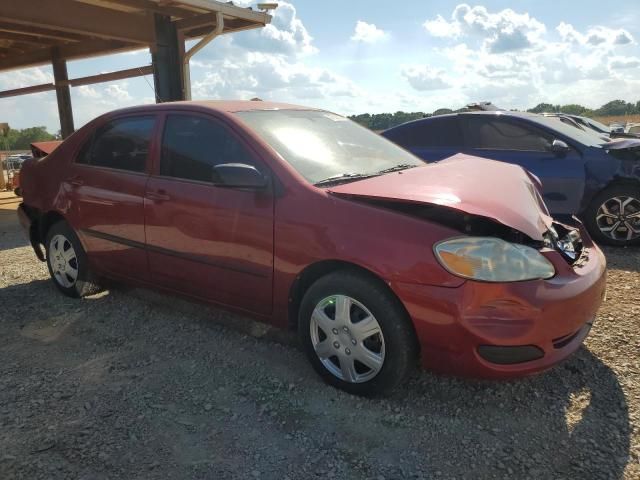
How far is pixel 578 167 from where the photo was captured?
5.72 m

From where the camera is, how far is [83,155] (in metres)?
4.14

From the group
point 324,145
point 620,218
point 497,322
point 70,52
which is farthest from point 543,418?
point 70,52

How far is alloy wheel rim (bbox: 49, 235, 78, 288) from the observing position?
431 centimetres

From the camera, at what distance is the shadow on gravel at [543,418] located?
2236mm

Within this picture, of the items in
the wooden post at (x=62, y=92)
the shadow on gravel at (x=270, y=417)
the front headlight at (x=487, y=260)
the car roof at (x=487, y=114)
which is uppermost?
the wooden post at (x=62, y=92)

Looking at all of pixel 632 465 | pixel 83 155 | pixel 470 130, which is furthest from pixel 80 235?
pixel 470 130

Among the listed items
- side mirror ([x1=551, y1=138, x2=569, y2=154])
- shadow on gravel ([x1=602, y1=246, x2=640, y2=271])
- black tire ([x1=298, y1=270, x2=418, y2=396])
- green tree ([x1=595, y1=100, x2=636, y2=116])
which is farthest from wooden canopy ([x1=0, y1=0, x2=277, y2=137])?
green tree ([x1=595, y1=100, x2=636, y2=116])

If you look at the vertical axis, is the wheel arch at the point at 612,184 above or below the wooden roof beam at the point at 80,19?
below

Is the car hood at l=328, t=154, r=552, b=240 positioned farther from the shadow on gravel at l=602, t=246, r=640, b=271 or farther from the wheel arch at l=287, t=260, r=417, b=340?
the shadow on gravel at l=602, t=246, r=640, b=271

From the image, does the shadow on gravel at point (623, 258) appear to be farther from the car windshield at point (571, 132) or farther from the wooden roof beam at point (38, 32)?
the wooden roof beam at point (38, 32)

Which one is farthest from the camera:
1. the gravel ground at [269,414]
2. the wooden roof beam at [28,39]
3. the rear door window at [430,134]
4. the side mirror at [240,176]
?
the wooden roof beam at [28,39]

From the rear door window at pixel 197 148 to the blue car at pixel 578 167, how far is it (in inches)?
→ 152

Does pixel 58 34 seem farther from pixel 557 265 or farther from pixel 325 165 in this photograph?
pixel 557 265

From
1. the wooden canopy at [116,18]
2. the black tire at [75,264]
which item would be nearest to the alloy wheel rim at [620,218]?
Result: the black tire at [75,264]
